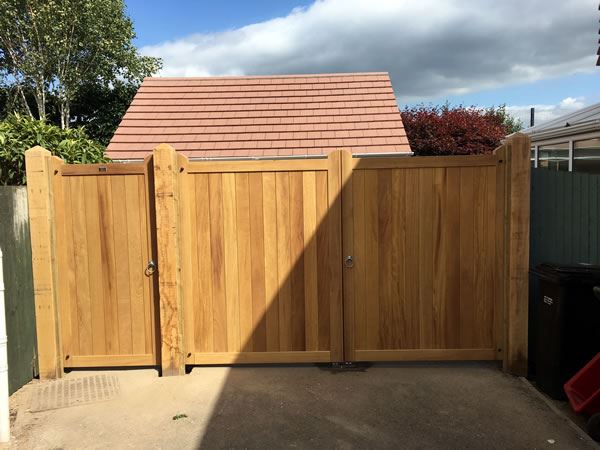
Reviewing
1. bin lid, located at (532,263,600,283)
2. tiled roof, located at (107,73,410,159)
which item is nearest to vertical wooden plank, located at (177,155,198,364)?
bin lid, located at (532,263,600,283)

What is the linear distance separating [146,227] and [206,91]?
8.28 meters

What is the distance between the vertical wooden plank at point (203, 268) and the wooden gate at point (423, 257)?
4.41ft

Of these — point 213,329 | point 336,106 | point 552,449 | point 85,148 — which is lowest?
point 552,449

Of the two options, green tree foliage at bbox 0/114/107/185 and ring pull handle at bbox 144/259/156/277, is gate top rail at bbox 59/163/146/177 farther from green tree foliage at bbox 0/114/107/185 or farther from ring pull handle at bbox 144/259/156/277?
ring pull handle at bbox 144/259/156/277

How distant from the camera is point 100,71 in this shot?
22.0 m

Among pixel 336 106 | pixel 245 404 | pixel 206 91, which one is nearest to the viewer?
pixel 245 404

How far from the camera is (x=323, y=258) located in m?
4.62

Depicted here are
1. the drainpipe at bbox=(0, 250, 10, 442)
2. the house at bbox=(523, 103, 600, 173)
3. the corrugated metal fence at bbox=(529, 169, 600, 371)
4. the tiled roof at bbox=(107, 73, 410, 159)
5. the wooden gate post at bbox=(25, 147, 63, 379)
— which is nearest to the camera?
the drainpipe at bbox=(0, 250, 10, 442)

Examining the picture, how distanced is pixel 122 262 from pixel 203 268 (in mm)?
792

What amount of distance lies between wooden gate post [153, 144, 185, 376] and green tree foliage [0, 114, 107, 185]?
1.42 m

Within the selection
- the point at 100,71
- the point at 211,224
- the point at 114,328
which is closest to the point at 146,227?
the point at 211,224

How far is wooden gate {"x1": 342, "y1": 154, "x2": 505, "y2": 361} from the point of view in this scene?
4543 millimetres

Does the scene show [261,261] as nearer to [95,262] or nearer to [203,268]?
[203,268]

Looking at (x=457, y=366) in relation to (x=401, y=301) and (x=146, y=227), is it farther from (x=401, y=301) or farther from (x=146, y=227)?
(x=146, y=227)
